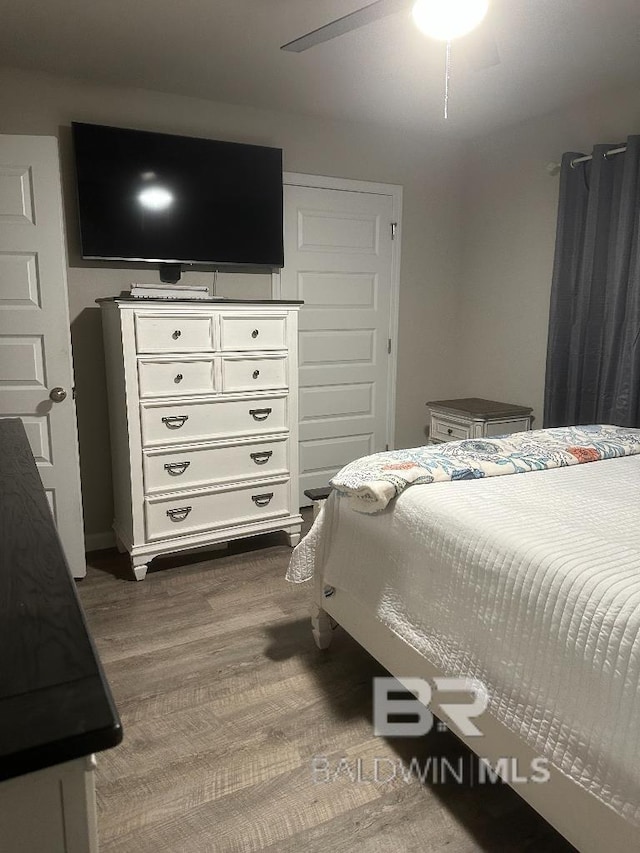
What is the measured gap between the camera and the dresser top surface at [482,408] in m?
3.51

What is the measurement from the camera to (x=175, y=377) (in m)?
2.81

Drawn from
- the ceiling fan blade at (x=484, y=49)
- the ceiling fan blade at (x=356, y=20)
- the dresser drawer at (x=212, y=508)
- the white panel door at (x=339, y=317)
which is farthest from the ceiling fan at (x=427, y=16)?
the dresser drawer at (x=212, y=508)

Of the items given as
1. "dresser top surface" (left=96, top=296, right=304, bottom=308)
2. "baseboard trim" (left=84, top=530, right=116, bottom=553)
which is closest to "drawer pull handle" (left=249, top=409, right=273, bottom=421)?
"dresser top surface" (left=96, top=296, right=304, bottom=308)

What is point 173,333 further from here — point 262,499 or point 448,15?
point 448,15

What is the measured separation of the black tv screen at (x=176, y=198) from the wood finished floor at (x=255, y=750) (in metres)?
1.79

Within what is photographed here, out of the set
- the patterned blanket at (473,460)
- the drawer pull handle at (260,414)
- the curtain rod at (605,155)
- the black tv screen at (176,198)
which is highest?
the curtain rod at (605,155)

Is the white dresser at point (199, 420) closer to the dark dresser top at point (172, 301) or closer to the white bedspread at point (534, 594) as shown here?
the dark dresser top at point (172, 301)

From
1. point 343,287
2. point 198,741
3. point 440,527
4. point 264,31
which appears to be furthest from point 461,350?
point 198,741

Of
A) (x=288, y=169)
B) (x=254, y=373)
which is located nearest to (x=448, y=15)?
(x=254, y=373)

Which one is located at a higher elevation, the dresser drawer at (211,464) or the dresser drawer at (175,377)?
the dresser drawer at (175,377)

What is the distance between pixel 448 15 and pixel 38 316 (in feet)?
6.51

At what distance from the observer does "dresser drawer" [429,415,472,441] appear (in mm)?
3604

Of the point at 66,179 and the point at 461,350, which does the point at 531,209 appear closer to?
the point at 461,350
